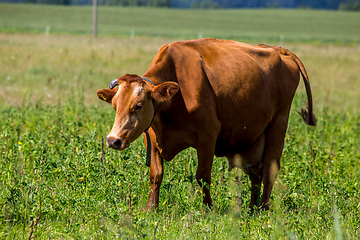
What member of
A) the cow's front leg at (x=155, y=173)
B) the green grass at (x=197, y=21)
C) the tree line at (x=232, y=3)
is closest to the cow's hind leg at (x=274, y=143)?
the cow's front leg at (x=155, y=173)

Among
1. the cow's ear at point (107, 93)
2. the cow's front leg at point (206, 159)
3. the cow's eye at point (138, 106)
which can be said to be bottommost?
the cow's front leg at point (206, 159)

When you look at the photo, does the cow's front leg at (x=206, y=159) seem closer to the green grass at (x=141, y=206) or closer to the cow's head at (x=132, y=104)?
the green grass at (x=141, y=206)

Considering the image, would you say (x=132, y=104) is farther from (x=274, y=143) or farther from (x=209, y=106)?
(x=274, y=143)

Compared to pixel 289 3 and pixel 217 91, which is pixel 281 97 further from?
pixel 289 3

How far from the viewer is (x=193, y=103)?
4145 mm

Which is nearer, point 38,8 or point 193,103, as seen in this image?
point 193,103

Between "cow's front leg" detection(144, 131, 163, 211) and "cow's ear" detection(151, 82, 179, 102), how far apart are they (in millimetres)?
666

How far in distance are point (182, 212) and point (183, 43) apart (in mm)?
1812

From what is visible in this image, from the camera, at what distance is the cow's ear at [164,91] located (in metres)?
3.87

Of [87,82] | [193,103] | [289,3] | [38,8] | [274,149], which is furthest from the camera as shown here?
[289,3]

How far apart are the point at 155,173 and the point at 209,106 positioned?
2.99 feet

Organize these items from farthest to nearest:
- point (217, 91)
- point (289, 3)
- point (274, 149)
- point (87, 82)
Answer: point (289, 3) → point (87, 82) → point (274, 149) → point (217, 91)

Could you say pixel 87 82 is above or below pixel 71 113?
below

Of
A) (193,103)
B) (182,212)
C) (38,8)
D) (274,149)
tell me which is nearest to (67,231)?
(182,212)
